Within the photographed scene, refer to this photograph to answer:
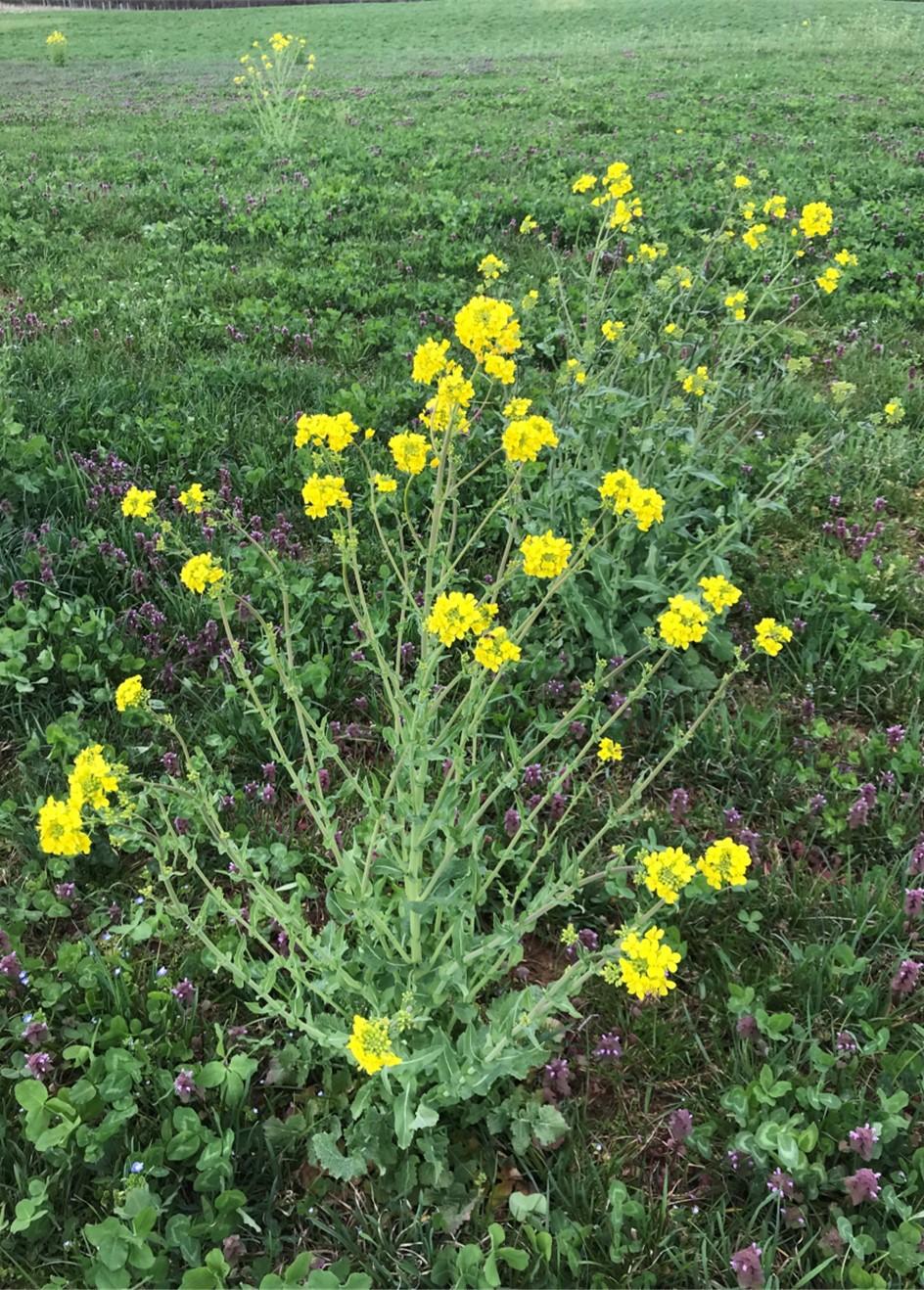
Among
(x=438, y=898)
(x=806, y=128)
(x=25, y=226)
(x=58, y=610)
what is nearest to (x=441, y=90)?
(x=806, y=128)

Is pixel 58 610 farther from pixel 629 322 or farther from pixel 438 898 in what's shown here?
pixel 629 322

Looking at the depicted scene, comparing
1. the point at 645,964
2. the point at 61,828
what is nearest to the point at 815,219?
the point at 645,964

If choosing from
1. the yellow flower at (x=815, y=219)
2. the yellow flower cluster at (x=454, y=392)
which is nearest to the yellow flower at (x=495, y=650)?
the yellow flower cluster at (x=454, y=392)

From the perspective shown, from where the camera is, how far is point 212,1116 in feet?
7.07

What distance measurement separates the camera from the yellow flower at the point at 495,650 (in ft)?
5.84

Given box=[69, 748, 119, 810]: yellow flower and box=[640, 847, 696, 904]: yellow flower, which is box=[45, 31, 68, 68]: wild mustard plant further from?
box=[640, 847, 696, 904]: yellow flower

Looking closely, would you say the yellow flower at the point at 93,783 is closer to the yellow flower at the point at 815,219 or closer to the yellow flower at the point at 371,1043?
the yellow flower at the point at 371,1043

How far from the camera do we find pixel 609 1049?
7.40ft

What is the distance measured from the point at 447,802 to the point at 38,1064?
4.10ft

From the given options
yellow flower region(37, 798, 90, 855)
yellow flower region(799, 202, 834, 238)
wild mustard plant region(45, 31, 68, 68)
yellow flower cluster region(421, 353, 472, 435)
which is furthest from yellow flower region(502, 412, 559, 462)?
wild mustard plant region(45, 31, 68, 68)

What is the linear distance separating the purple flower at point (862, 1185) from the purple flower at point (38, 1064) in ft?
6.50

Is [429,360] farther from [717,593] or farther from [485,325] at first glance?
[717,593]

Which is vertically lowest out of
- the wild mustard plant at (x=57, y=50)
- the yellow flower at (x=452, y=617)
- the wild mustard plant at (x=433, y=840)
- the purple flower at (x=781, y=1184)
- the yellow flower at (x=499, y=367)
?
the purple flower at (x=781, y=1184)

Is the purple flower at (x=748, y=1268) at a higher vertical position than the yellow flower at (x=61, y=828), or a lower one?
lower
